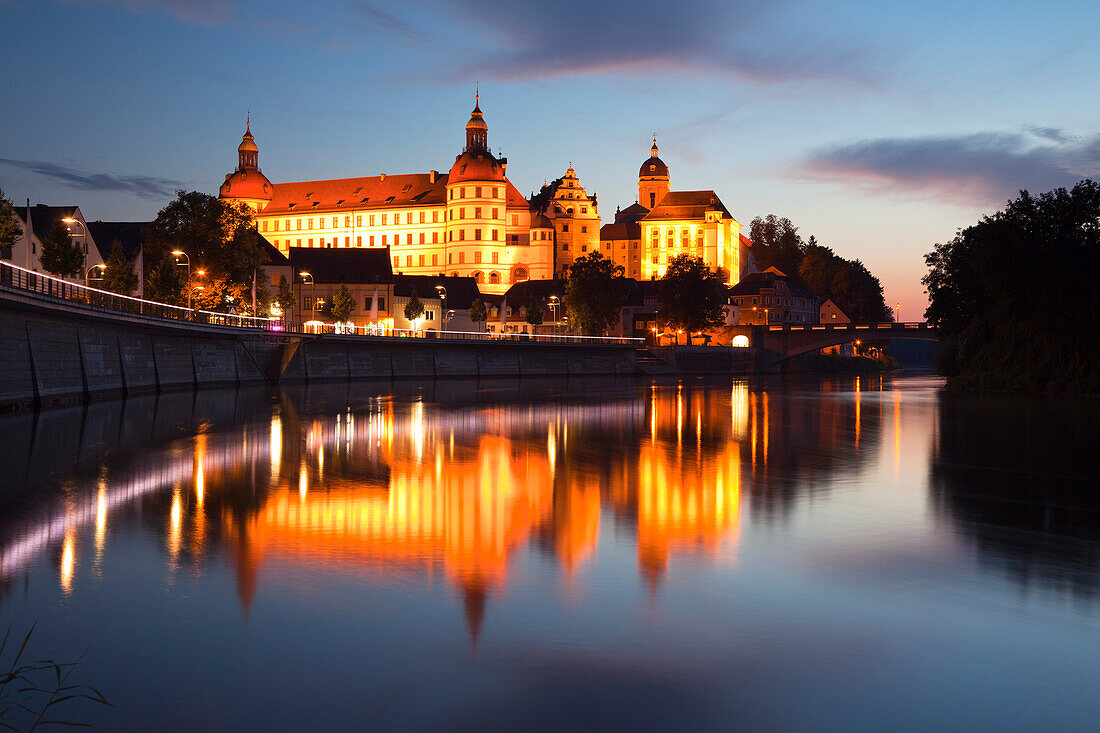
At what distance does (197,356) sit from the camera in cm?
6588

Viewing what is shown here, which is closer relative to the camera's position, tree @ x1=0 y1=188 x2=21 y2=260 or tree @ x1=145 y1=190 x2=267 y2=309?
tree @ x1=0 y1=188 x2=21 y2=260

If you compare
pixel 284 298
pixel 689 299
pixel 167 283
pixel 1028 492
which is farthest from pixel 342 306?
pixel 1028 492

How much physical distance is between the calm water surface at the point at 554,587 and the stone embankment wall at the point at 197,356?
12.4 m

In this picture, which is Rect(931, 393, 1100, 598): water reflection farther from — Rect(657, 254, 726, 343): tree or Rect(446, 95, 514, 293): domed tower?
Rect(446, 95, 514, 293): domed tower

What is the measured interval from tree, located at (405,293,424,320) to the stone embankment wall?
25899 millimetres

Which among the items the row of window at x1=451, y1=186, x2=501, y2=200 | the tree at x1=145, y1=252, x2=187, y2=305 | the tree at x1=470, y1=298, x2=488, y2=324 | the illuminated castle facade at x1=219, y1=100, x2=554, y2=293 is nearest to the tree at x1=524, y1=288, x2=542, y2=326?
the tree at x1=470, y1=298, x2=488, y2=324

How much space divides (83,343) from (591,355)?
69949 mm

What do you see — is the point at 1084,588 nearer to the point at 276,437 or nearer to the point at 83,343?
the point at 276,437

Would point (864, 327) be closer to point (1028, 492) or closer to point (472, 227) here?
point (472, 227)

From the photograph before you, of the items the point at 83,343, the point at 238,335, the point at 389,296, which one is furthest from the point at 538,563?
the point at 389,296

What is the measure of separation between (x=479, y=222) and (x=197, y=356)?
11972 centimetres

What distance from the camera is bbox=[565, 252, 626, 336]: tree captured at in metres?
129

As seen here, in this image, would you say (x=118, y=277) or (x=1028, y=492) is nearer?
(x=1028, y=492)

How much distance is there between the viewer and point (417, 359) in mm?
91312
